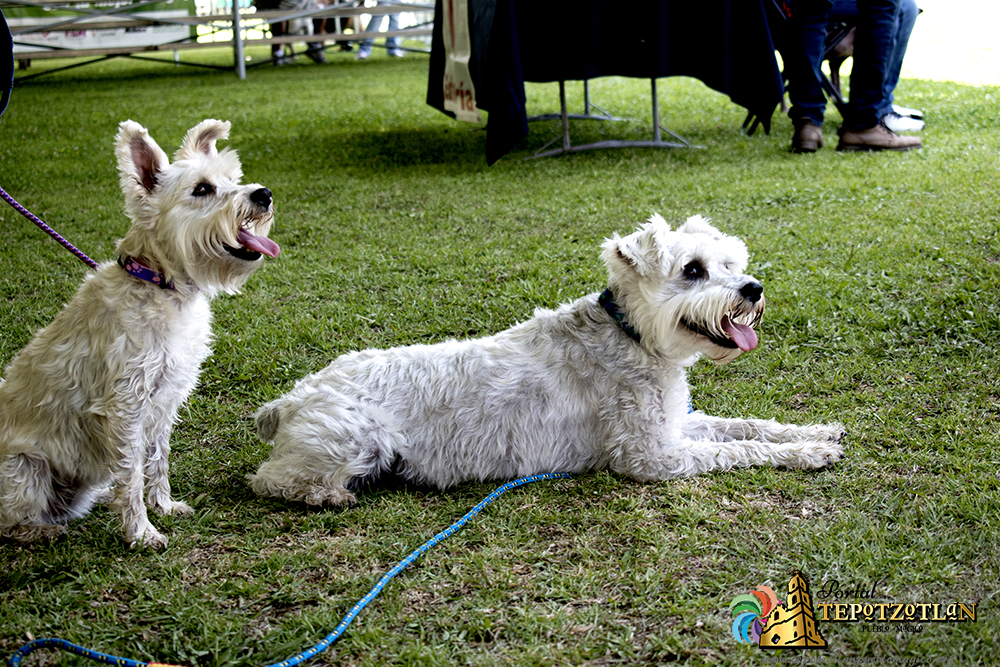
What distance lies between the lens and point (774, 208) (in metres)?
7.21

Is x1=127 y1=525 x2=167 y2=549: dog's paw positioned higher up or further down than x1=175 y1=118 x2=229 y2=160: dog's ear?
further down

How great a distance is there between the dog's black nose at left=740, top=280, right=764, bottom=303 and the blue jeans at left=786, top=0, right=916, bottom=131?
645 cm

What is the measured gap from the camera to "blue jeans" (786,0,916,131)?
8.73 m

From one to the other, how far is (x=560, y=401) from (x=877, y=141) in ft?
22.5

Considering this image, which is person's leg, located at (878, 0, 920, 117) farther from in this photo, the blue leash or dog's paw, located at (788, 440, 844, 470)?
the blue leash

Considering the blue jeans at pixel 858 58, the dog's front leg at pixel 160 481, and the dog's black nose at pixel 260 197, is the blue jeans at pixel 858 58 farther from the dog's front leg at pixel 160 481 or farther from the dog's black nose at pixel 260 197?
the dog's front leg at pixel 160 481

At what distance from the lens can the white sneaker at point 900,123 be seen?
966cm

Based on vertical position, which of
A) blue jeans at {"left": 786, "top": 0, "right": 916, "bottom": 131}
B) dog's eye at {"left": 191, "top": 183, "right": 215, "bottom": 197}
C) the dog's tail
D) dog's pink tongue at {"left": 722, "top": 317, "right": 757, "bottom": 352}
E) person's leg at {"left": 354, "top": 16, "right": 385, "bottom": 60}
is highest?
person's leg at {"left": 354, "top": 16, "right": 385, "bottom": 60}

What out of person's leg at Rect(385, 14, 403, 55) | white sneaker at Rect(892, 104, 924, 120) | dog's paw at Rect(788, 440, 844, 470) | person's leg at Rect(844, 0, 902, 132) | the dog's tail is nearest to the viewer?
dog's paw at Rect(788, 440, 844, 470)

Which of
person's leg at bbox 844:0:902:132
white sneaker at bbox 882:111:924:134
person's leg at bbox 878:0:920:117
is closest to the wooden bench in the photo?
person's leg at bbox 878:0:920:117

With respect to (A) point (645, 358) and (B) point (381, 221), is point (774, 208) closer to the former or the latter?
(B) point (381, 221)

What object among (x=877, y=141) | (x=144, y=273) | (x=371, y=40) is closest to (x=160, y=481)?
(x=144, y=273)

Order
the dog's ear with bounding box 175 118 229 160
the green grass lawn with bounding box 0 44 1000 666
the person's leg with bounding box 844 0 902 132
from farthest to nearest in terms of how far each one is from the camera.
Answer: the person's leg with bounding box 844 0 902 132
the dog's ear with bounding box 175 118 229 160
the green grass lawn with bounding box 0 44 1000 666

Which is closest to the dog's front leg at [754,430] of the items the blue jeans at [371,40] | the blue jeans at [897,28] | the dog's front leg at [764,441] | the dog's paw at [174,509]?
the dog's front leg at [764,441]
